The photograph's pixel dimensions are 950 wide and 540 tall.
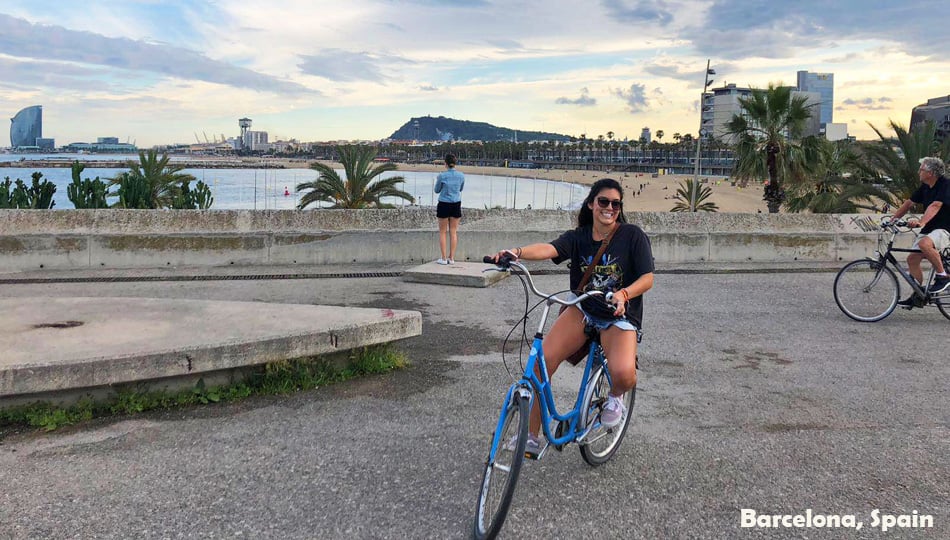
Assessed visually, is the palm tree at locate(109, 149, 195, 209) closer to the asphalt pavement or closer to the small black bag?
the asphalt pavement

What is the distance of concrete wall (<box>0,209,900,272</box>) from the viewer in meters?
11.6

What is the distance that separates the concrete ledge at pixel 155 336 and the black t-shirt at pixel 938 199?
19.4 ft

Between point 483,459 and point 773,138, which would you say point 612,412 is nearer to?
point 483,459

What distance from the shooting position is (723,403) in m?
5.32

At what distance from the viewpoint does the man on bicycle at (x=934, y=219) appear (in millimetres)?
7887

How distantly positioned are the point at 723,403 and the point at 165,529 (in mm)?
3790

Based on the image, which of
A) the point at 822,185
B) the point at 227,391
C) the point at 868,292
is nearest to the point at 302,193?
the point at 822,185

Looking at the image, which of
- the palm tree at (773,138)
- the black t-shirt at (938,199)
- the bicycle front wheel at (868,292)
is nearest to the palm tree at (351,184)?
the palm tree at (773,138)

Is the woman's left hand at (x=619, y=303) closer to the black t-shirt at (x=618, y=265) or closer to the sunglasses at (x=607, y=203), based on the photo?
the black t-shirt at (x=618, y=265)

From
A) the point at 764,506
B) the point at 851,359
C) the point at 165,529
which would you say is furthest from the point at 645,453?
the point at 851,359

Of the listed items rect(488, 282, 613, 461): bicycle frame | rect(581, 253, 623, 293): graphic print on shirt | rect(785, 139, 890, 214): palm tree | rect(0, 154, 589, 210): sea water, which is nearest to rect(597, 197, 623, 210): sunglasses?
rect(581, 253, 623, 293): graphic print on shirt

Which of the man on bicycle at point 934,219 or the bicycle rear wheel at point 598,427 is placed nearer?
the bicycle rear wheel at point 598,427

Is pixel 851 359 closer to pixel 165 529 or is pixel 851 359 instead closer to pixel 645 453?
pixel 645 453

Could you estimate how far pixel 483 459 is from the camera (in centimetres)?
425
